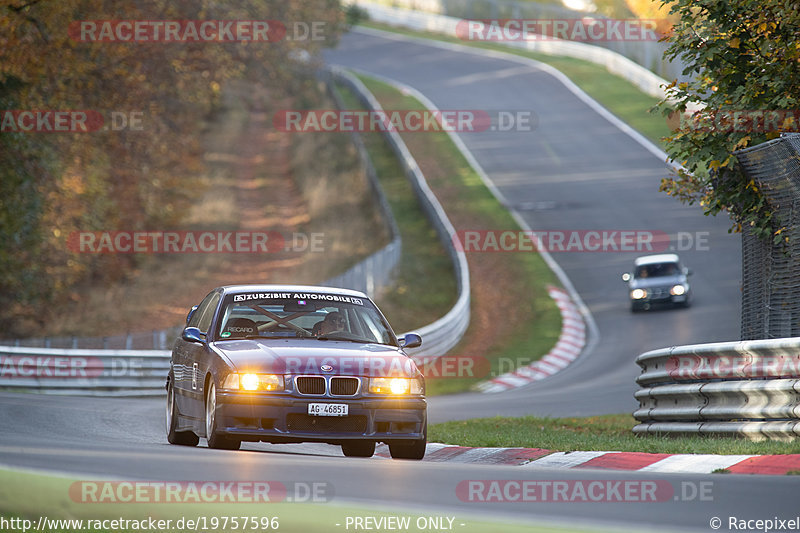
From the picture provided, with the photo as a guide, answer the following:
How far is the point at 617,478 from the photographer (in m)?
7.41

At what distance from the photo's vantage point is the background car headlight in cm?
3159

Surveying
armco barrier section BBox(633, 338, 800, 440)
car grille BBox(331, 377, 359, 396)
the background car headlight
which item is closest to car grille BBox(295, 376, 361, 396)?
car grille BBox(331, 377, 359, 396)

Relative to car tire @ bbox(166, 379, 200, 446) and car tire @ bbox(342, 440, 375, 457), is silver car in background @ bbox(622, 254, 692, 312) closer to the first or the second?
car tire @ bbox(166, 379, 200, 446)

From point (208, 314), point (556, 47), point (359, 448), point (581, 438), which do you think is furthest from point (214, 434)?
point (556, 47)

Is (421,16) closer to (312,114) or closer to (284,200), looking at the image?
(312,114)

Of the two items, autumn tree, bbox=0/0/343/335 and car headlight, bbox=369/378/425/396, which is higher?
autumn tree, bbox=0/0/343/335

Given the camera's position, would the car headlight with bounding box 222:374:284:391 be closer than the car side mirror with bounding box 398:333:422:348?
Yes

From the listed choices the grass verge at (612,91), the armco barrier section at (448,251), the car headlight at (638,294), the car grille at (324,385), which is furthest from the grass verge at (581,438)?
the grass verge at (612,91)

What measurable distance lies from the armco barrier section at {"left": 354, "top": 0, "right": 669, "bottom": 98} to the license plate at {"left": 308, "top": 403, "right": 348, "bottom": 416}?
35313mm

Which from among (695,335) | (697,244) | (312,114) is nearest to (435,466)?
(695,335)

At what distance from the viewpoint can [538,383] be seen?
83.1ft

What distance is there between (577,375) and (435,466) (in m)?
17.6

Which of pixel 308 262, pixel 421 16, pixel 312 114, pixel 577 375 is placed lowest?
pixel 577 375

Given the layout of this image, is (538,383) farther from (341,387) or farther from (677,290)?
(341,387)
